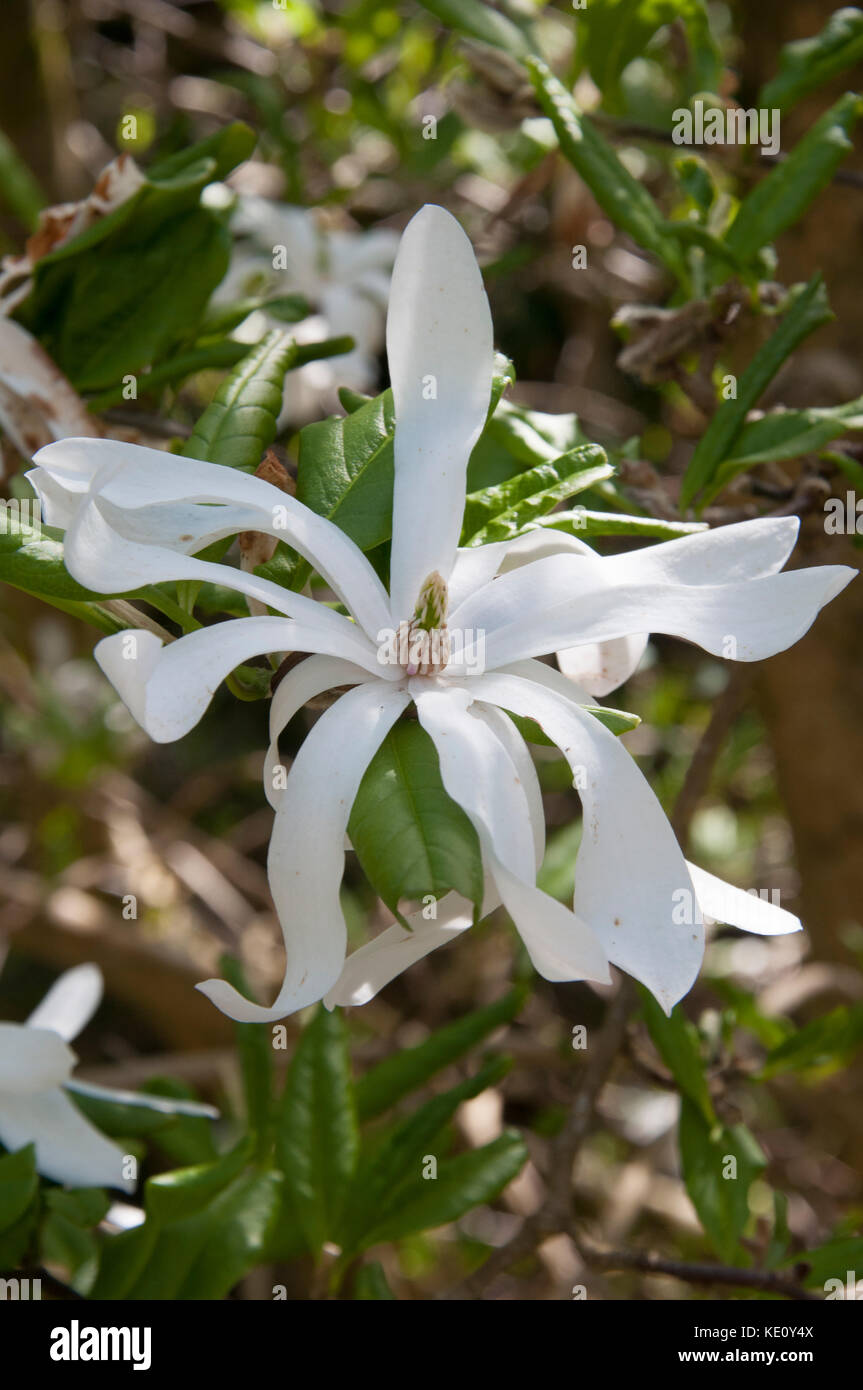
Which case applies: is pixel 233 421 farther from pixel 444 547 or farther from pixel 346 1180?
pixel 346 1180

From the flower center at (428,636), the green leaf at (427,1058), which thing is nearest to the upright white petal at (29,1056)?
the green leaf at (427,1058)

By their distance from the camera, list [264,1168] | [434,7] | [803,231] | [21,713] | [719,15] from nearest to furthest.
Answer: [434,7] < [264,1168] < [803,231] < [719,15] < [21,713]

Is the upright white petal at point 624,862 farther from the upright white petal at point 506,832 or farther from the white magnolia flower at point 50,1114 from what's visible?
the white magnolia flower at point 50,1114

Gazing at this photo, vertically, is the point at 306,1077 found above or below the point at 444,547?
below

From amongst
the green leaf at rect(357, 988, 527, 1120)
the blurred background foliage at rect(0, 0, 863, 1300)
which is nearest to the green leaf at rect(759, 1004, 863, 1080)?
the blurred background foliage at rect(0, 0, 863, 1300)

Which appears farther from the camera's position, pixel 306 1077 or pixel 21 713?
pixel 21 713
